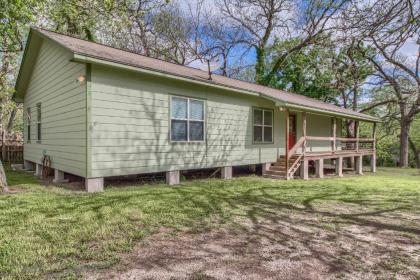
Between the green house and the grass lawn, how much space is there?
123 centimetres

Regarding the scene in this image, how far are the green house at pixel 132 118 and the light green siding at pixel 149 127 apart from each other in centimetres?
2

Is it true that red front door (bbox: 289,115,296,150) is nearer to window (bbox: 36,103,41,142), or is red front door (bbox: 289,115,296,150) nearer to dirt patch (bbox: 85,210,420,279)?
dirt patch (bbox: 85,210,420,279)

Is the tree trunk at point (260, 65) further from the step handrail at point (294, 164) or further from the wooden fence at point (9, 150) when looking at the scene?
the wooden fence at point (9, 150)

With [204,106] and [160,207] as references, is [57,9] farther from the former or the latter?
[160,207]

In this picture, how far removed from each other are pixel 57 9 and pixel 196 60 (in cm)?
1307

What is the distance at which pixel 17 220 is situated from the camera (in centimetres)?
456

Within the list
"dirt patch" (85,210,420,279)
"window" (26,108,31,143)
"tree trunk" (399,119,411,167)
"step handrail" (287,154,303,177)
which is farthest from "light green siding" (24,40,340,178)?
"tree trunk" (399,119,411,167)

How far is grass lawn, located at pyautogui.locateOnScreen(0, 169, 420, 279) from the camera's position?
3.13 metres

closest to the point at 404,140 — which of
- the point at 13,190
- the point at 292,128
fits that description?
the point at 292,128

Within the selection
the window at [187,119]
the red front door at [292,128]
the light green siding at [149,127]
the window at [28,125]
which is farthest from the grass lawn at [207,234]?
the red front door at [292,128]

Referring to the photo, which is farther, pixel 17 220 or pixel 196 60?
pixel 196 60

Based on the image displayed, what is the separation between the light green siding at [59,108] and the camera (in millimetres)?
7180

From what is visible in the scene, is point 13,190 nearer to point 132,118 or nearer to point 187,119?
point 132,118

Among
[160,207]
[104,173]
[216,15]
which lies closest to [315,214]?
[160,207]
